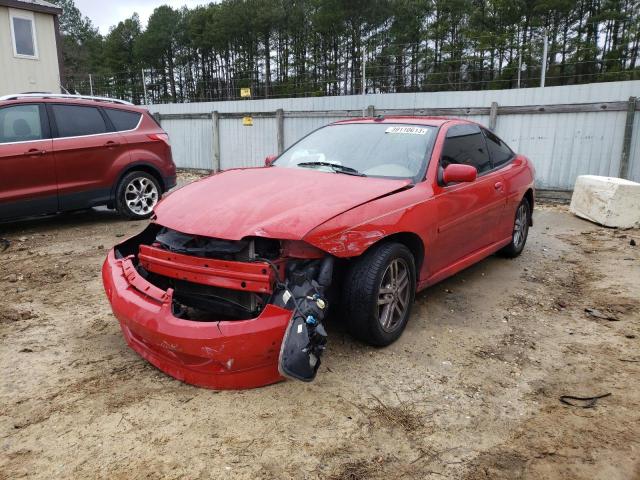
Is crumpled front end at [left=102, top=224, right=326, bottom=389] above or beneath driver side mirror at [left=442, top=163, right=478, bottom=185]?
beneath

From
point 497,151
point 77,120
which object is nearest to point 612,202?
point 497,151

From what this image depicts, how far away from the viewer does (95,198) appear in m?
7.03

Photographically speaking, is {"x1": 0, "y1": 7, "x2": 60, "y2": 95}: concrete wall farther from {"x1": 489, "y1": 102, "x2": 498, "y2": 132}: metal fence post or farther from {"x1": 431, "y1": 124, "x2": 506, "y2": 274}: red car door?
{"x1": 431, "y1": 124, "x2": 506, "y2": 274}: red car door

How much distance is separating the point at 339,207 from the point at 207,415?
142cm

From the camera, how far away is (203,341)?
269 centimetres

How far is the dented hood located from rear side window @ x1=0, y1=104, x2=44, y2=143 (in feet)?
12.3

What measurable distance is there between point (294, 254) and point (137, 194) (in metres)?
5.29

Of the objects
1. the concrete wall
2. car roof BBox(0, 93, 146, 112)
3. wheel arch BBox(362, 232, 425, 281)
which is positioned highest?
the concrete wall

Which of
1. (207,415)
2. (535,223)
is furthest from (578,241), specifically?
(207,415)

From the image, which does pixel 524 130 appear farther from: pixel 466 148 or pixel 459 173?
pixel 459 173

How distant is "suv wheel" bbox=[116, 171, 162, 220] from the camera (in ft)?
24.0

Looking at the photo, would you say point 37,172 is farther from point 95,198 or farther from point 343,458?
point 343,458

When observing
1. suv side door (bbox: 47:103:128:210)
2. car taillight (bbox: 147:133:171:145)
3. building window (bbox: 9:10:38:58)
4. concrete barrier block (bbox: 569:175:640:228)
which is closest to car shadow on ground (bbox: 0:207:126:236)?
suv side door (bbox: 47:103:128:210)

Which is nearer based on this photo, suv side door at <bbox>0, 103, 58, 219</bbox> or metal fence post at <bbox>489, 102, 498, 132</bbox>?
suv side door at <bbox>0, 103, 58, 219</bbox>
